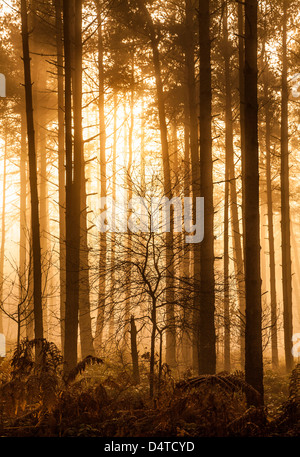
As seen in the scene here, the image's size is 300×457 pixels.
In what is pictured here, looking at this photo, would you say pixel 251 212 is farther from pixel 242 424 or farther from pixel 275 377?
pixel 275 377

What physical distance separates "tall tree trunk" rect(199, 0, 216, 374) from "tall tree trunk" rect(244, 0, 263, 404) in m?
1.85

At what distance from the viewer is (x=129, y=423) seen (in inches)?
214

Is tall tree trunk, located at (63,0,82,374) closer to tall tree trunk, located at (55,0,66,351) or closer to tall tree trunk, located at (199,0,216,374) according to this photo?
tall tree trunk, located at (55,0,66,351)

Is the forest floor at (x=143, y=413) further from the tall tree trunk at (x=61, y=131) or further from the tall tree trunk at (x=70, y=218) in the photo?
the tall tree trunk at (x=61, y=131)

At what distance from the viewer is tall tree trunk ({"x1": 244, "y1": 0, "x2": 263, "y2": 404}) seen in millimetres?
7527

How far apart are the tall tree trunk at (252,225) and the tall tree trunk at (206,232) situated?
1.85 m

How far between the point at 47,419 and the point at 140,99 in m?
17.0

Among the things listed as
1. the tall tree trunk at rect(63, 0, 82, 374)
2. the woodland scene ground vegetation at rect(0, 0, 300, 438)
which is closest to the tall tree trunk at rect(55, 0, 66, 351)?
the woodland scene ground vegetation at rect(0, 0, 300, 438)

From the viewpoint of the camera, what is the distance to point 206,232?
9836 mm

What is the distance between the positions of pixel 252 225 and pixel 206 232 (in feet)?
6.86

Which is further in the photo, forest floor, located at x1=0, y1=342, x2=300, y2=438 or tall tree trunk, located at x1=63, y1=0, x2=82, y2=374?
tall tree trunk, located at x1=63, y1=0, x2=82, y2=374

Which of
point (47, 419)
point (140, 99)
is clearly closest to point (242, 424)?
point (47, 419)

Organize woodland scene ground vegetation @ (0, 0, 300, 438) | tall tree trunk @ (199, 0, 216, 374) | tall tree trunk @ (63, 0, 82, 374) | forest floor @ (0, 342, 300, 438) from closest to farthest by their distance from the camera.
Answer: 1. forest floor @ (0, 342, 300, 438)
2. woodland scene ground vegetation @ (0, 0, 300, 438)
3. tall tree trunk @ (199, 0, 216, 374)
4. tall tree trunk @ (63, 0, 82, 374)

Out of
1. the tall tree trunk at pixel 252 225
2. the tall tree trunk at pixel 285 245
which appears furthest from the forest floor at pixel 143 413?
the tall tree trunk at pixel 285 245
